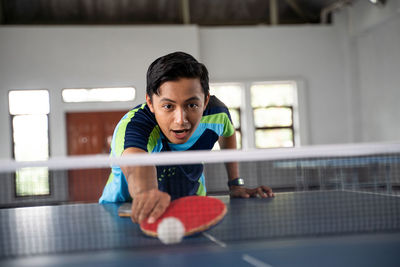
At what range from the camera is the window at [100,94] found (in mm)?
10261

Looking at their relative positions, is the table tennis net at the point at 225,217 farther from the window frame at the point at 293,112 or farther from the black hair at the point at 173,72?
the window frame at the point at 293,112

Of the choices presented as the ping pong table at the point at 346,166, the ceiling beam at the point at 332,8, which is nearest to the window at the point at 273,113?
the ping pong table at the point at 346,166

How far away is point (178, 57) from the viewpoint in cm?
213

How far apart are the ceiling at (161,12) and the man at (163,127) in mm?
8770

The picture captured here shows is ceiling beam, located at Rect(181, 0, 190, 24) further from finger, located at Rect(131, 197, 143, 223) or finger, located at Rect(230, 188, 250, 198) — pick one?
finger, located at Rect(131, 197, 143, 223)

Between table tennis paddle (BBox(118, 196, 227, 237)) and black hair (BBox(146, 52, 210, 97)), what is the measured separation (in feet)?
1.57

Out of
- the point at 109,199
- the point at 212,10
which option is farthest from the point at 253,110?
the point at 109,199

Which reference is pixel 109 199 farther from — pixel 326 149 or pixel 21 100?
pixel 21 100

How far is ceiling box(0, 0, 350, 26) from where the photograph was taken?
1061 cm

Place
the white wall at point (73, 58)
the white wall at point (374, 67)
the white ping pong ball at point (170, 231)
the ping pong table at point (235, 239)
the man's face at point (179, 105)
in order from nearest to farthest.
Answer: the ping pong table at point (235, 239) < the white ping pong ball at point (170, 231) < the man's face at point (179, 105) < the white wall at point (374, 67) < the white wall at point (73, 58)

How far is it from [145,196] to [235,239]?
0.40m

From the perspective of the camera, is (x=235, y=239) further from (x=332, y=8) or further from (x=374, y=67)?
(x=332, y=8)

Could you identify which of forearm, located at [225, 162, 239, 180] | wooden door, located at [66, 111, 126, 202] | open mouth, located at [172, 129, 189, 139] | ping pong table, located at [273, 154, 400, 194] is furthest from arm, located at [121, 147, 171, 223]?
wooden door, located at [66, 111, 126, 202]

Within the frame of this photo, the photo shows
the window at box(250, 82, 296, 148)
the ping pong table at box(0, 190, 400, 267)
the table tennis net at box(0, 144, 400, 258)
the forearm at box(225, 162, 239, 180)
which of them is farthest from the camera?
the window at box(250, 82, 296, 148)
